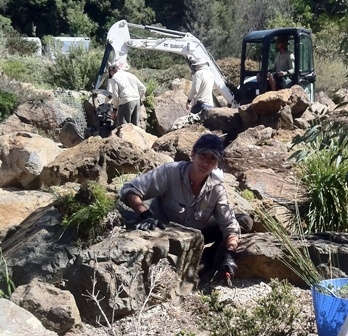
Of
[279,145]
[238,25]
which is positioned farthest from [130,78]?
[238,25]

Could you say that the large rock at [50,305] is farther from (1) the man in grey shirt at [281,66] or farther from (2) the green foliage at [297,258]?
(1) the man in grey shirt at [281,66]

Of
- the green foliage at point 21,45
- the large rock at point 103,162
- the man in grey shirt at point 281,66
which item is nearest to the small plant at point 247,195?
the large rock at point 103,162

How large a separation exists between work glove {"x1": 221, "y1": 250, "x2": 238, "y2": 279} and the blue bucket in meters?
0.93

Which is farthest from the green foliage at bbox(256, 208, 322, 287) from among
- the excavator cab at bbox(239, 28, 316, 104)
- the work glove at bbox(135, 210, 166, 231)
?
the excavator cab at bbox(239, 28, 316, 104)

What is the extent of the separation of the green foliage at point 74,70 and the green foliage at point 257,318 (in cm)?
1654

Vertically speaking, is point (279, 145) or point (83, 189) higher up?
point (83, 189)

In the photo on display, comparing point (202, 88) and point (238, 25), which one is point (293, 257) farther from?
point (238, 25)

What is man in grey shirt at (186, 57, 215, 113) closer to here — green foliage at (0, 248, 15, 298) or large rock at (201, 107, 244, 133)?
large rock at (201, 107, 244, 133)

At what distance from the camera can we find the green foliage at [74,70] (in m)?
20.3

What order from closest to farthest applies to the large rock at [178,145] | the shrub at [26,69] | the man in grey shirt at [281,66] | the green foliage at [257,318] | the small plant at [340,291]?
the green foliage at [257,318], the small plant at [340,291], the large rock at [178,145], the man in grey shirt at [281,66], the shrub at [26,69]

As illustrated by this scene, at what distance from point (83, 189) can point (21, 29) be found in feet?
119

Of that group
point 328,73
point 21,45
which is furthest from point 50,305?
point 21,45

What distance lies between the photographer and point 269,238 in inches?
205

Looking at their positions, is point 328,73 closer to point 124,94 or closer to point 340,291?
point 124,94
